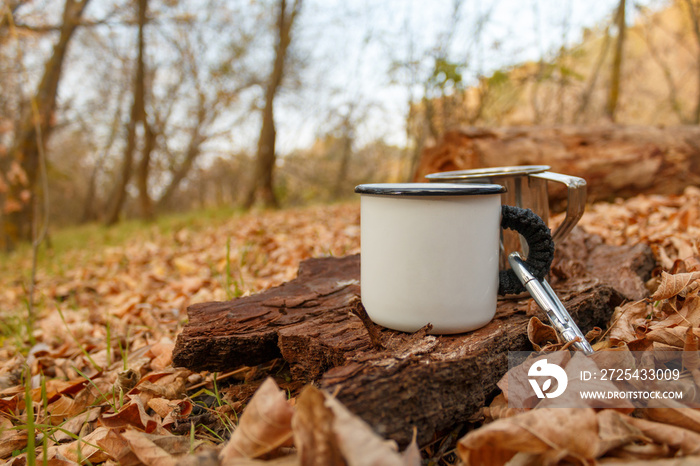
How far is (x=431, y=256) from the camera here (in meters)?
0.89

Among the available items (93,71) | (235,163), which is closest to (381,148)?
(235,163)

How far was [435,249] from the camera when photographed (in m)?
0.89

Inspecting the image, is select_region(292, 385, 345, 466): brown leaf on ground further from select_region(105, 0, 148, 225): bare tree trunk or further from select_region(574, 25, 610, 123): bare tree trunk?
select_region(105, 0, 148, 225): bare tree trunk

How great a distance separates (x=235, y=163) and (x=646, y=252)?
37.5 feet

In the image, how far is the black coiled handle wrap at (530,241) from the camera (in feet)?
3.24

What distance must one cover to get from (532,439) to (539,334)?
0.39 metres

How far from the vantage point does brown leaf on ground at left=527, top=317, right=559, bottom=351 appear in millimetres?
1004

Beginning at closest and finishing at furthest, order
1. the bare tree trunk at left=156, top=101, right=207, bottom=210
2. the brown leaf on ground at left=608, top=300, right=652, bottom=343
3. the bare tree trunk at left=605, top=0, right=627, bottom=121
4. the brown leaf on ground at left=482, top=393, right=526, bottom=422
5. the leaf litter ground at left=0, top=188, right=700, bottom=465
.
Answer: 1. the leaf litter ground at left=0, top=188, right=700, bottom=465
2. the brown leaf on ground at left=482, top=393, right=526, bottom=422
3. the brown leaf on ground at left=608, top=300, right=652, bottom=343
4. the bare tree trunk at left=605, top=0, right=627, bottom=121
5. the bare tree trunk at left=156, top=101, right=207, bottom=210

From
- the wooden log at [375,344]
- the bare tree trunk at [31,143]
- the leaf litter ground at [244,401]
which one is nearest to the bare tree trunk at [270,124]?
the bare tree trunk at [31,143]

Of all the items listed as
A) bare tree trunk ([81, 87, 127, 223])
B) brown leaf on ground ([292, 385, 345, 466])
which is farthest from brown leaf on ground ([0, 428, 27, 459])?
bare tree trunk ([81, 87, 127, 223])

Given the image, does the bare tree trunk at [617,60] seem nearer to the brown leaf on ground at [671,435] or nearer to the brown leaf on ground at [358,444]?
the brown leaf on ground at [671,435]

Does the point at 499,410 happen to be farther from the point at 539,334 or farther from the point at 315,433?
the point at 315,433

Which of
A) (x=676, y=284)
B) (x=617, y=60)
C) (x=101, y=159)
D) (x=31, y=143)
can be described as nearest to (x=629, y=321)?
(x=676, y=284)

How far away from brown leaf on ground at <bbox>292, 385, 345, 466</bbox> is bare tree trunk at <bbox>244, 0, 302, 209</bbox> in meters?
5.82
